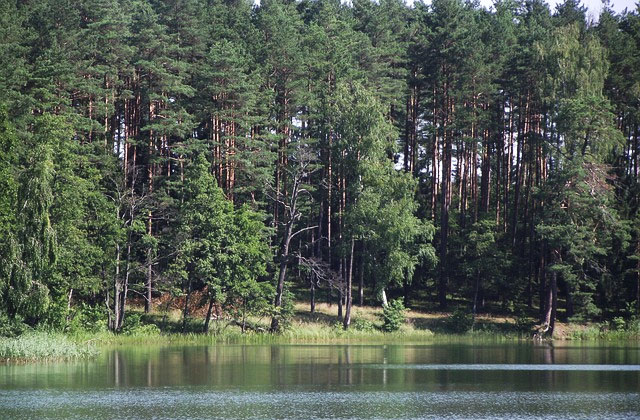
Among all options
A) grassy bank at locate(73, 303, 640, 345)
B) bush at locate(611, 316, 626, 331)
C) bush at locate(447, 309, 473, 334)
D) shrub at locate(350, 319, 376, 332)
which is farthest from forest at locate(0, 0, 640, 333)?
bush at locate(447, 309, 473, 334)

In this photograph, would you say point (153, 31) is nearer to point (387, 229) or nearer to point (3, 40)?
point (3, 40)

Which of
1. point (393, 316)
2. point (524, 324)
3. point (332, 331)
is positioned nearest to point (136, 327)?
point (332, 331)

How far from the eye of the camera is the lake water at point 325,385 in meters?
29.5

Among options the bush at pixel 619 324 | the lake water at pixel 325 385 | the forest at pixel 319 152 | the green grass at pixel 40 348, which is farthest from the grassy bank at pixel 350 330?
the green grass at pixel 40 348

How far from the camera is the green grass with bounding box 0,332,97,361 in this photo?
142 ft

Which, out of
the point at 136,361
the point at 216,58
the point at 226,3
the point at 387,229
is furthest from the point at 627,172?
the point at 136,361

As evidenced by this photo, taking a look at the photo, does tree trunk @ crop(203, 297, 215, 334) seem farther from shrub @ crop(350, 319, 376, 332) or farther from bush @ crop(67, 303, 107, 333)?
shrub @ crop(350, 319, 376, 332)

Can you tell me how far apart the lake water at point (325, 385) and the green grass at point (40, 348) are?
0.92 m

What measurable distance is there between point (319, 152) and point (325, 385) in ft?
128

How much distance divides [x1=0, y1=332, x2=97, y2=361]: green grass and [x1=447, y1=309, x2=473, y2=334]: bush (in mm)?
30427

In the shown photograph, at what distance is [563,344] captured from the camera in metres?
62.6

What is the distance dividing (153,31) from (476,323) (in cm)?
3159

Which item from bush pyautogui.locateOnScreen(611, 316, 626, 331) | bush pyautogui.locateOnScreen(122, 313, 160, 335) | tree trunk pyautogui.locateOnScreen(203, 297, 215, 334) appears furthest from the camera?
bush pyautogui.locateOnScreen(611, 316, 626, 331)

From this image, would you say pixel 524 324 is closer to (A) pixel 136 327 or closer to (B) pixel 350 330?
(B) pixel 350 330
